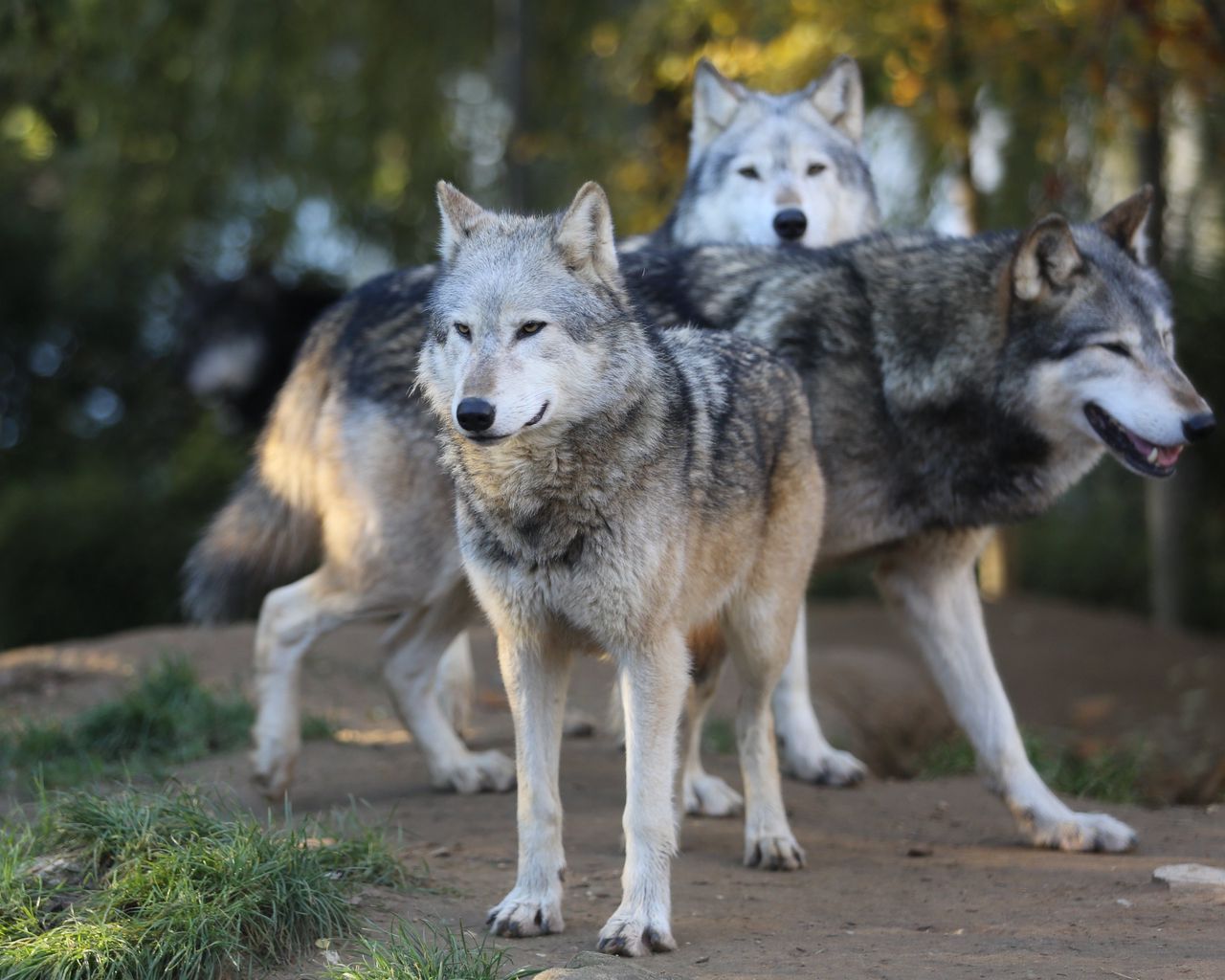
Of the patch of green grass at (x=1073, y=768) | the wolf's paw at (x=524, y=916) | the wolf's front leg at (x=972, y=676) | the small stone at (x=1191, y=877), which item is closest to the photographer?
the wolf's paw at (x=524, y=916)

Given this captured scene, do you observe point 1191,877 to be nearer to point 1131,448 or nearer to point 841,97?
point 1131,448

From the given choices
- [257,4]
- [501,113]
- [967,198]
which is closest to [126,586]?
[257,4]

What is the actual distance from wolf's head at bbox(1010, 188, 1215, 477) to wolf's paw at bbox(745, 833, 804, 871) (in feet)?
5.66

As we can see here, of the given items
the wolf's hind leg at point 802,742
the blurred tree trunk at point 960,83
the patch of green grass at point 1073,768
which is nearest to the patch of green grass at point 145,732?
the wolf's hind leg at point 802,742

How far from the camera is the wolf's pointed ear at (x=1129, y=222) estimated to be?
529 cm

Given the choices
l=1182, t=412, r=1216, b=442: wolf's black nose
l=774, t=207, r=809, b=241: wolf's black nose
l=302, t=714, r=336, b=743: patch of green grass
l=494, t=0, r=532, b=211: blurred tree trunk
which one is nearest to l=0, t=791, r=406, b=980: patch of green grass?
l=302, t=714, r=336, b=743: patch of green grass

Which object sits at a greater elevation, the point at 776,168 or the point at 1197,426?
the point at 776,168

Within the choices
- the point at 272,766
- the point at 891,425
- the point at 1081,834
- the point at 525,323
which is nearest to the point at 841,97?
the point at 891,425

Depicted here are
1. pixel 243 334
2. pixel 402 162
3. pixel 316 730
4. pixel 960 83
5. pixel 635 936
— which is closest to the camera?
pixel 635 936

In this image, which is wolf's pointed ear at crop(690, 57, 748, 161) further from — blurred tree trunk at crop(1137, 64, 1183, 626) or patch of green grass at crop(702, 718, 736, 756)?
blurred tree trunk at crop(1137, 64, 1183, 626)

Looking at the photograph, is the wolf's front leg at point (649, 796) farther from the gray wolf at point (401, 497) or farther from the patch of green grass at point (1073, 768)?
the patch of green grass at point (1073, 768)

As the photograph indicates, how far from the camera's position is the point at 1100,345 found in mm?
4965

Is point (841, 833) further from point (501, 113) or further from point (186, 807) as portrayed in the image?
point (501, 113)

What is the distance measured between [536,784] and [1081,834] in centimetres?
216
